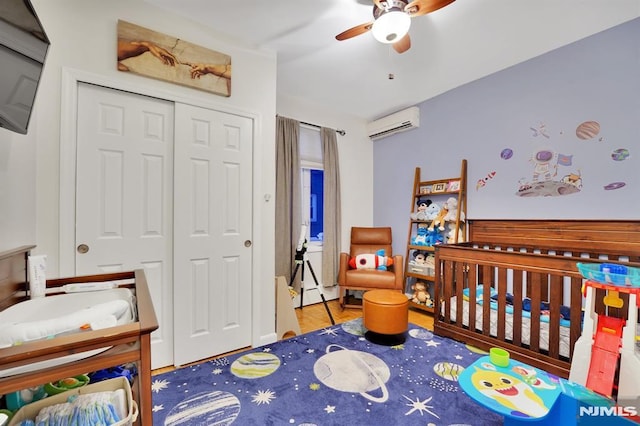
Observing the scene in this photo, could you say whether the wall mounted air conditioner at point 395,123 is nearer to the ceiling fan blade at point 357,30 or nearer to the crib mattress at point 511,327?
the ceiling fan blade at point 357,30

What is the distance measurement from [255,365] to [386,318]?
3.41 feet

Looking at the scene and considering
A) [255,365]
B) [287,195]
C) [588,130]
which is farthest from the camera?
[287,195]

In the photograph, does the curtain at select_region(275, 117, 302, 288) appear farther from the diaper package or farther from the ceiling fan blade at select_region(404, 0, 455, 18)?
the diaper package

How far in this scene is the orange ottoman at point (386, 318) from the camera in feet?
7.06

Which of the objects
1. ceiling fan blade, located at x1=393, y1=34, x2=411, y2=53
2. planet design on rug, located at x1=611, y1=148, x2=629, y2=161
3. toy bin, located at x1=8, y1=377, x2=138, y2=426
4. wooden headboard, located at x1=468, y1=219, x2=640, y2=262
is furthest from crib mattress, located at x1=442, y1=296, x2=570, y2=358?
toy bin, located at x1=8, y1=377, x2=138, y2=426

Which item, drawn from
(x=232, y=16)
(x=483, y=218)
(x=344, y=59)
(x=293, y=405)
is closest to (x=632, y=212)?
(x=483, y=218)

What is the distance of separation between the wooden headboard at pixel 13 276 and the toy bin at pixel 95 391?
19.7 inches

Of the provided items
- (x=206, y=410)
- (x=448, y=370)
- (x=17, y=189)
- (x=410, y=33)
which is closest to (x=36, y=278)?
(x=17, y=189)

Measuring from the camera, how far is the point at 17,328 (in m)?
0.70

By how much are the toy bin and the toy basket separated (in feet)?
6.89

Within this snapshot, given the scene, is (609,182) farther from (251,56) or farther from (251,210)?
(251,56)

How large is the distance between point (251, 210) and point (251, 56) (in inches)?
51.3

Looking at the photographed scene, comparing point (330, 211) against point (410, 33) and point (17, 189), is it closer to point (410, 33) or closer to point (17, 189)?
point (410, 33)

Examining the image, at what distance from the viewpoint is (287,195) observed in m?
3.14
